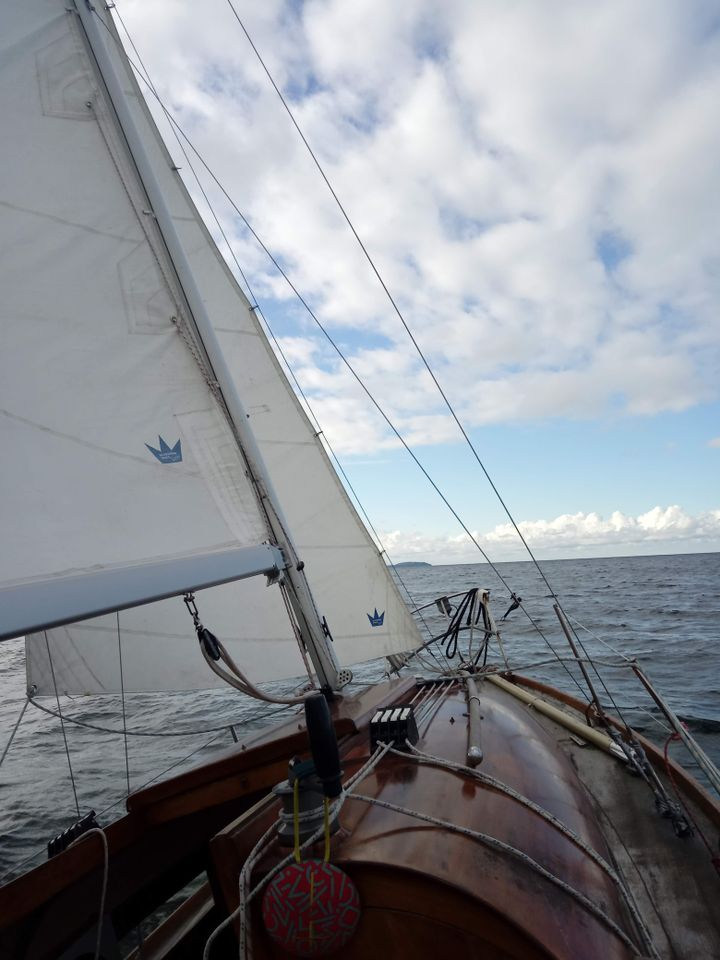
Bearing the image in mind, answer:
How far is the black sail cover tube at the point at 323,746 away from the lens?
1918 mm

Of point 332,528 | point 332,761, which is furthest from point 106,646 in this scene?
point 332,761

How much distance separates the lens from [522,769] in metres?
2.92

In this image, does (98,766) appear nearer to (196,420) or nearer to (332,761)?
(196,420)

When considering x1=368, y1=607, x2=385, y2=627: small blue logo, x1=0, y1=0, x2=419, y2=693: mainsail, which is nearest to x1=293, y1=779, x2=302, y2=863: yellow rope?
x1=0, y1=0, x2=419, y2=693: mainsail

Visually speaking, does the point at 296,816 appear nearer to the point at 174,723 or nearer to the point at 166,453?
the point at 166,453

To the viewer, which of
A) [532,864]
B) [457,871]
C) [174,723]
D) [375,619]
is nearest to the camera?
[457,871]

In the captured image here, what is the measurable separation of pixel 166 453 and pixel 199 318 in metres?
0.96

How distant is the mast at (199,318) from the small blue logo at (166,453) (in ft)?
1.35

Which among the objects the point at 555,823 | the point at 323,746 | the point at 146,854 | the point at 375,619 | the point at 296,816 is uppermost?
the point at 375,619

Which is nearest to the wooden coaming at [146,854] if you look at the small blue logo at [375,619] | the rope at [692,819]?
the rope at [692,819]

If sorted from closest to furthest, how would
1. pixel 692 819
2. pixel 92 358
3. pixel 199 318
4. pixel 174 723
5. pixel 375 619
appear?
pixel 92 358
pixel 692 819
pixel 199 318
pixel 375 619
pixel 174 723

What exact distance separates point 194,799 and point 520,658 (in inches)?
517

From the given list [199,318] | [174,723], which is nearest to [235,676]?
[199,318]

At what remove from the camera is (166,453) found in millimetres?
3111
